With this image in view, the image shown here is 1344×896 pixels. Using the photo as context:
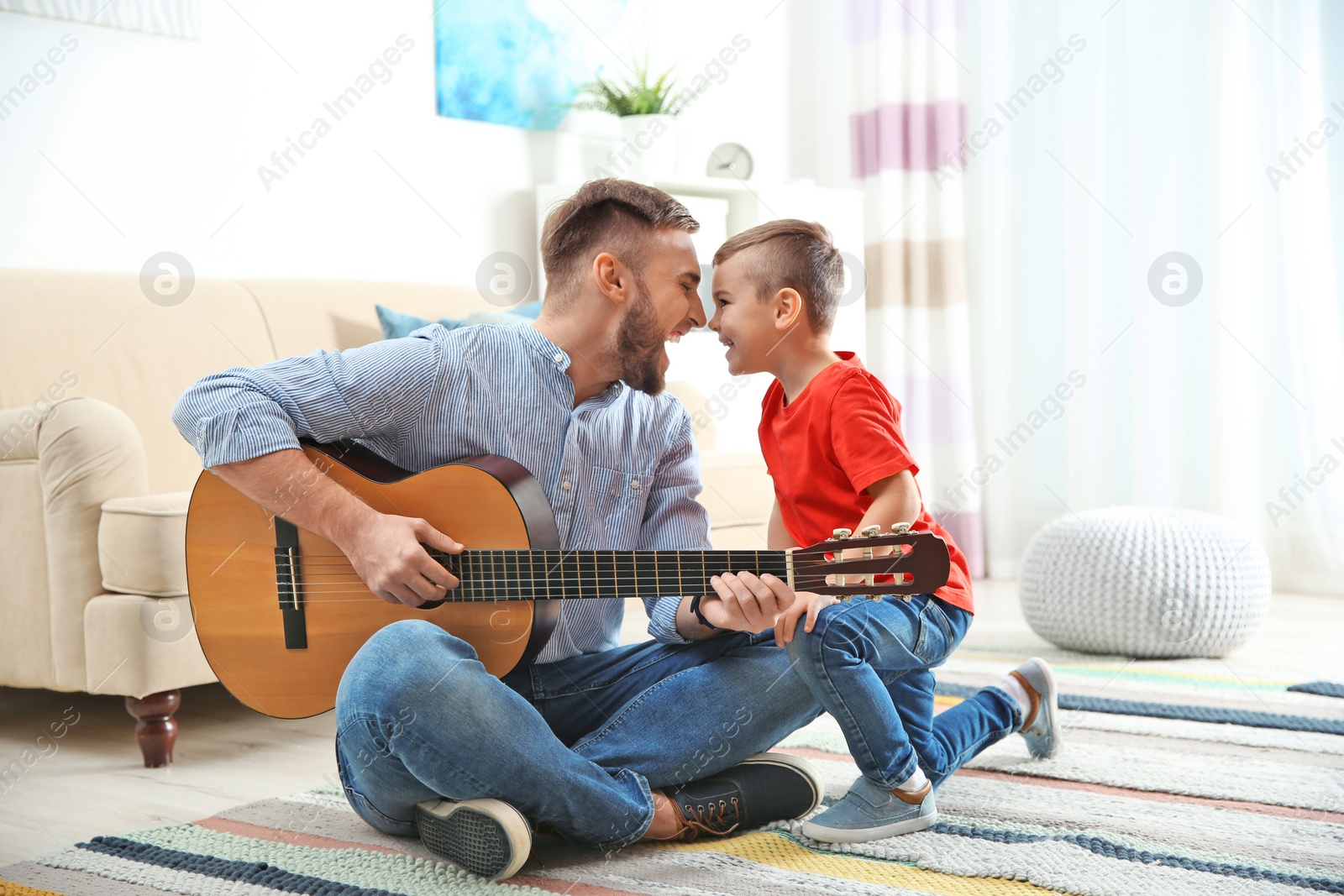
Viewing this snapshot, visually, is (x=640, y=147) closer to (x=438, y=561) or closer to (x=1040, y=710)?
(x=1040, y=710)

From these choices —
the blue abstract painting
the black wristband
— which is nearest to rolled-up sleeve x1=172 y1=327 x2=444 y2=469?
the black wristband

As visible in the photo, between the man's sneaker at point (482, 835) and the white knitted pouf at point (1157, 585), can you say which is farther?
the white knitted pouf at point (1157, 585)

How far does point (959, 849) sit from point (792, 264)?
2.53ft

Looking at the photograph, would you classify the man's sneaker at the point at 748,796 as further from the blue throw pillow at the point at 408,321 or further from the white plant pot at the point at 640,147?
the white plant pot at the point at 640,147

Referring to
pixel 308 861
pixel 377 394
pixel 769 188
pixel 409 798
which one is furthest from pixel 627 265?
pixel 769 188

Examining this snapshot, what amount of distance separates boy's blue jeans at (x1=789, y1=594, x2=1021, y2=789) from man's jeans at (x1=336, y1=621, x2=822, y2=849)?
0.26ft

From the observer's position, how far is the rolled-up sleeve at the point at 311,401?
1.32m

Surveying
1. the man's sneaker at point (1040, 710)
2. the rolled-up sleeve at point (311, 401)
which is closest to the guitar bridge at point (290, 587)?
the rolled-up sleeve at point (311, 401)

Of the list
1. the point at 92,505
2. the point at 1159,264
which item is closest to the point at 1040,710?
the point at 92,505

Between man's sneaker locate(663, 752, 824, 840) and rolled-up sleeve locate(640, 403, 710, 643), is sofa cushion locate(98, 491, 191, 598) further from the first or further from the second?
man's sneaker locate(663, 752, 824, 840)

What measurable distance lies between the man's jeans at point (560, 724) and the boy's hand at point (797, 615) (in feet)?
0.33

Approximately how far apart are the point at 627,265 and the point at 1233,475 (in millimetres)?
2746

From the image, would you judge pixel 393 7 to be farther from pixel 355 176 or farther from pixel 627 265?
pixel 627 265

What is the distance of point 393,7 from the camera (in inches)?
127
